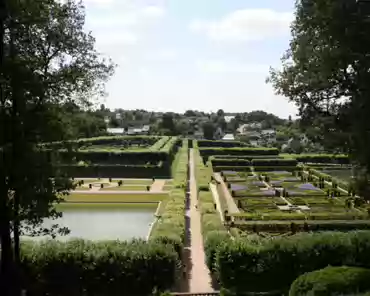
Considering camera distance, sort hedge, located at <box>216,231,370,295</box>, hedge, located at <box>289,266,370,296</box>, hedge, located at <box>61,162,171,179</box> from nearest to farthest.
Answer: hedge, located at <box>289,266,370,296</box> < hedge, located at <box>216,231,370,295</box> < hedge, located at <box>61,162,171,179</box>

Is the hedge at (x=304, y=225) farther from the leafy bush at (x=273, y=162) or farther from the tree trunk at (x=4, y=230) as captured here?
the leafy bush at (x=273, y=162)

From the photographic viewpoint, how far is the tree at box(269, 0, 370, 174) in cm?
941

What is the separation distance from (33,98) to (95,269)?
17.2ft

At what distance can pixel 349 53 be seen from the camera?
9547mm

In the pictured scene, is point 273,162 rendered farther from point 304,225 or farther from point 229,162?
point 304,225

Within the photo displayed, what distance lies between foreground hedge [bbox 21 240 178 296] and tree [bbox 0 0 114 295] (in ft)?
6.47

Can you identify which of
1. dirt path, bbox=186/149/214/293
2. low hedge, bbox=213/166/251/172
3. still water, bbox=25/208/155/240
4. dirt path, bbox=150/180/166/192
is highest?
low hedge, bbox=213/166/251/172

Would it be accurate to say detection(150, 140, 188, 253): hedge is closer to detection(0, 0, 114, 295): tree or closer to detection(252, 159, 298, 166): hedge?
detection(0, 0, 114, 295): tree

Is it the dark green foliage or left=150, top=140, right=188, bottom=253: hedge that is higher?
the dark green foliage

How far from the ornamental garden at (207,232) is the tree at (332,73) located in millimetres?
1267

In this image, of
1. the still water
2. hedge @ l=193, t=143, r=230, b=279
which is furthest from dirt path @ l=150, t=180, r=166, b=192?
the still water

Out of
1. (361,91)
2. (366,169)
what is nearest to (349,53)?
(361,91)

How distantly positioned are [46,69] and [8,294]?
4.84 m

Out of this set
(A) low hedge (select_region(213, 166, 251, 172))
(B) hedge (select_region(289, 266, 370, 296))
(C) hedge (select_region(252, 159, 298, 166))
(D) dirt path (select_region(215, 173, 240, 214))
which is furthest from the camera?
(C) hedge (select_region(252, 159, 298, 166))
